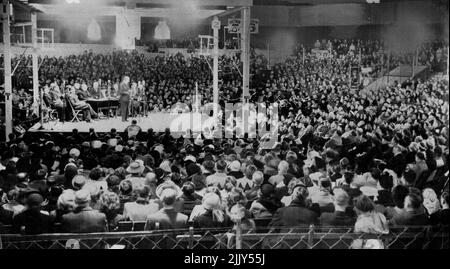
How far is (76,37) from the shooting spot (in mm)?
19922

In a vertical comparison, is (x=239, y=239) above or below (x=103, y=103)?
below

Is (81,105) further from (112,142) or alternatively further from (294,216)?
(294,216)

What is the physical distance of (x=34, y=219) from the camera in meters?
6.10

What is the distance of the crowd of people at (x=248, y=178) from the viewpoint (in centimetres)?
620

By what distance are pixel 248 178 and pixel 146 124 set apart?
8008 mm

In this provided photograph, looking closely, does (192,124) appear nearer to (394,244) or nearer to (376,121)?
(376,121)

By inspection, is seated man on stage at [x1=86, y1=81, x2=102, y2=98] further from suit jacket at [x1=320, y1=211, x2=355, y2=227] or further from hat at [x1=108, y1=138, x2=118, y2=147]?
suit jacket at [x1=320, y1=211, x2=355, y2=227]

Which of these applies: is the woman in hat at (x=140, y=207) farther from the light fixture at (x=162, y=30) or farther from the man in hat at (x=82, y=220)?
the light fixture at (x=162, y=30)

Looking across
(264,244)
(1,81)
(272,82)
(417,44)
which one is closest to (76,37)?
(1,81)

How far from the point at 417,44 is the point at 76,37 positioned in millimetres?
10837

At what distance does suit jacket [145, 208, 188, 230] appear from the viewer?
6137 millimetres

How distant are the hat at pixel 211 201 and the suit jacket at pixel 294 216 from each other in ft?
1.95

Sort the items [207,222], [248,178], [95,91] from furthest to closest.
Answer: [95,91]
[248,178]
[207,222]

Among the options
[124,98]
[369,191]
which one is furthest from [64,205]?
[124,98]
